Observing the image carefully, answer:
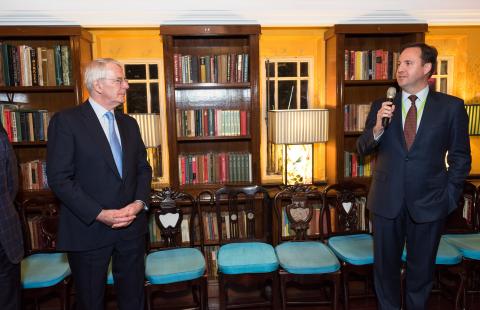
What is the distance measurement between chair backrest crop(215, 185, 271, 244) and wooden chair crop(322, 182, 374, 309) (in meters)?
0.50

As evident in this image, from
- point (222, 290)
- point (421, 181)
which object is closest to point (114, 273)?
point (222, 290)

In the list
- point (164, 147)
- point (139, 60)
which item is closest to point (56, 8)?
point (139, 60)

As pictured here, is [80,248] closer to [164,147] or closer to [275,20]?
[164,147]

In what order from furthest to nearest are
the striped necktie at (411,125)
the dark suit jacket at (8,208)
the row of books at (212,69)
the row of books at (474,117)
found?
the row of books at (474,117) → the row of books at (212,69) → the striped necktie at (411,125) → the dark suit jacket at (8,208)

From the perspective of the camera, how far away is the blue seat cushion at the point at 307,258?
2631 millimetres

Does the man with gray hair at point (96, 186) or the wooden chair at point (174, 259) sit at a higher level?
the man with gray hair at point (96, 186)

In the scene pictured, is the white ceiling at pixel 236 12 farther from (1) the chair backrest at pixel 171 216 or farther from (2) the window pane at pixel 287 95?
(1) the chair backrest at pixel 171 216

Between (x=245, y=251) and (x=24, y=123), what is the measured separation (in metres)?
2.10

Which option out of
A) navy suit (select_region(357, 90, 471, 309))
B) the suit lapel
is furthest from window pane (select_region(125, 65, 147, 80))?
navy suit (select_region(357, 90, 471, 309))

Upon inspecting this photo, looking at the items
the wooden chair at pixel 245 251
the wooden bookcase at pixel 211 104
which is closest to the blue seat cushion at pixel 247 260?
the wooden chair at pixel 245 251

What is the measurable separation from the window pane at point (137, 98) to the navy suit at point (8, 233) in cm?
188

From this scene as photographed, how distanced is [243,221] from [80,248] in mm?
1652

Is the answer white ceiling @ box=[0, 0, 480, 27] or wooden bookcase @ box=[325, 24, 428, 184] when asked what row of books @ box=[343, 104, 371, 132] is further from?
white ceiling @ box=[0, 0, 480, 27]

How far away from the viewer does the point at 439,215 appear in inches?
89.8
